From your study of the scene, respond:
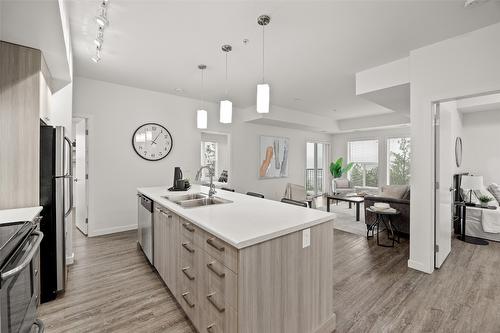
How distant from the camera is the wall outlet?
4.92 ft

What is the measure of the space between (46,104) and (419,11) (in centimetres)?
357

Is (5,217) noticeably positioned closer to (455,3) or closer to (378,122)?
(455,3)

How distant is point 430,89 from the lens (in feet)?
8.52

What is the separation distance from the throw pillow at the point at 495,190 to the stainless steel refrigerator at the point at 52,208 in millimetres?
6572

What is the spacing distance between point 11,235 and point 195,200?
1436 mm

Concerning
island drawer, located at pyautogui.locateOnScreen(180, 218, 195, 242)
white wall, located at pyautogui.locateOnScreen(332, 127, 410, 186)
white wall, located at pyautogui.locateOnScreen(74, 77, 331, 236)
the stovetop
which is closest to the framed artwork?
white wall, located at pyautogui.locateOnScreen(74, 77, 331, 236)

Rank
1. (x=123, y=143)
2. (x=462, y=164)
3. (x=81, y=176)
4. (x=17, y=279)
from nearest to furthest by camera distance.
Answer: (x=17, y=279) → (x=123, y=143) → (x=81, y=176) → (x=462, y=164)

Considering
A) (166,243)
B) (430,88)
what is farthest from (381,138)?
(166,243)

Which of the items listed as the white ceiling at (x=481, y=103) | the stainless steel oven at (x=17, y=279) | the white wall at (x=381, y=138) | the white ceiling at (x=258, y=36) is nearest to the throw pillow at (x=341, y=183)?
the white wall at (x=381, y=138)

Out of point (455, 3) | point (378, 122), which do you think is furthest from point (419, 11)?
point (378, 122)

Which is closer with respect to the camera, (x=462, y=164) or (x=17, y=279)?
(x=17, y=279)

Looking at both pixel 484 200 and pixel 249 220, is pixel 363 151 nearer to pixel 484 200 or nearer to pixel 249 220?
pixel 484 200

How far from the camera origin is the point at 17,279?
44.5 inches

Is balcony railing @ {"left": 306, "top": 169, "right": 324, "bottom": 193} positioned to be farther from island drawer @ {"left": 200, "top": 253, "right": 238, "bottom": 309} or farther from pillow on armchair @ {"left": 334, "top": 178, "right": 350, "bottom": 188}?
island drawer @ {"left": 200, "top": 253, "right": 238, "bottom": 309}
